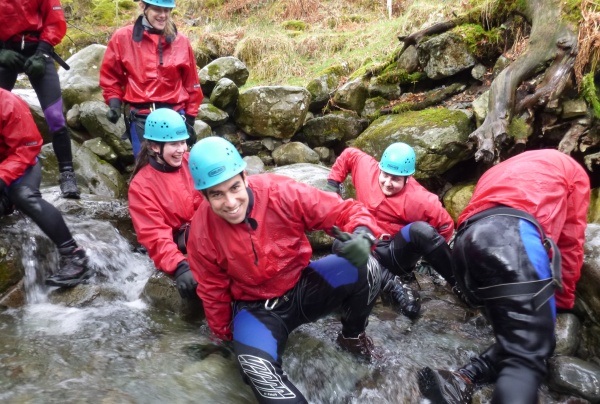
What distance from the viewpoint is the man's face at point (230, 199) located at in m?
2.84

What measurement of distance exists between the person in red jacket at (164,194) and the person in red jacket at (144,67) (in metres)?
0.91

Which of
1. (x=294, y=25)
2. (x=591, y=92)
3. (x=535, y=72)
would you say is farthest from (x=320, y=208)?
(x=294, y=25)

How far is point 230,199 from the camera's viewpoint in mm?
2834

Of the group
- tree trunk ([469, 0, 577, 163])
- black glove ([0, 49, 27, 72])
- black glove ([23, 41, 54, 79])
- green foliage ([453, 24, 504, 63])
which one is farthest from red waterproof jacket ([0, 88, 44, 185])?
green foliage ([453, 24, 504, 63])

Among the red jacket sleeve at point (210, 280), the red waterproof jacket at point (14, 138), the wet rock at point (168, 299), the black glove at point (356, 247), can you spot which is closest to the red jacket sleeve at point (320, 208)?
the black glove at point (356, 247)

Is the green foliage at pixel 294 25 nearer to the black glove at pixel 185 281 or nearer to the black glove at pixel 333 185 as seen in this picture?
the black glove at pixel 333 185

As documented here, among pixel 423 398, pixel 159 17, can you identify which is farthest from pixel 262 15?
pixel 423 398

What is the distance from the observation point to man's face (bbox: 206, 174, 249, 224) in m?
2.84

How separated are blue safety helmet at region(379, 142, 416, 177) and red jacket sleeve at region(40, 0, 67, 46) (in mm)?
3642

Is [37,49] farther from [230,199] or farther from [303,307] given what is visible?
[303,307]

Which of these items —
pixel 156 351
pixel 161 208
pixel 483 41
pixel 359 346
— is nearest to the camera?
pixel 156 351

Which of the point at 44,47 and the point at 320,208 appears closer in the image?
the point at 320,208

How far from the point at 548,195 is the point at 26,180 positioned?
168 inches

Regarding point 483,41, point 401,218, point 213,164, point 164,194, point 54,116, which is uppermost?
point 54,116
